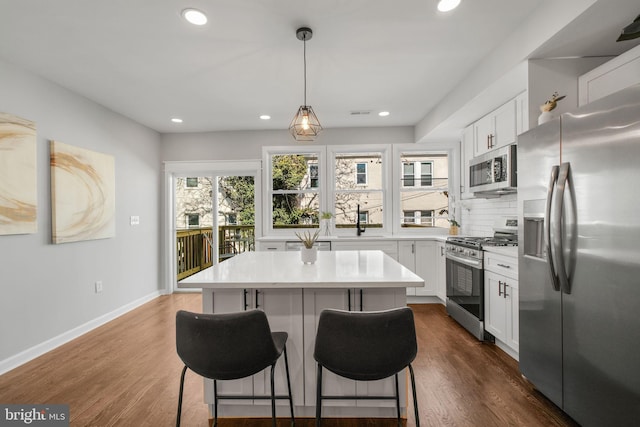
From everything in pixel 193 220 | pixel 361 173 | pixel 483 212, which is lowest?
pixel 193 220

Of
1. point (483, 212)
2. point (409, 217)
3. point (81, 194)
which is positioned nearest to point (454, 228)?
point (483, 212)

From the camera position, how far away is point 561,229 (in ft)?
5.95

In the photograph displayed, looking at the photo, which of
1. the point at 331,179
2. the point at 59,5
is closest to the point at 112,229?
the point at 59,5

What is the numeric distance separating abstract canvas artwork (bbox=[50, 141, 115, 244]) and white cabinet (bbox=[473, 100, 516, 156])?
440 centimetres

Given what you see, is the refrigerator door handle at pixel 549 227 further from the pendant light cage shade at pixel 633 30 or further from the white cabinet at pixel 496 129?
the white cabinet at pixel 496 129

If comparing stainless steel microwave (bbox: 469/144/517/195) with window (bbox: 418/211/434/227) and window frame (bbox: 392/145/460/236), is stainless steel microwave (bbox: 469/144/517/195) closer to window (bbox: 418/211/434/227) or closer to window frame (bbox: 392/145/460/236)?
window frame (bbox: 392/145/460/236)

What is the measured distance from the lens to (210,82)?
3193mm

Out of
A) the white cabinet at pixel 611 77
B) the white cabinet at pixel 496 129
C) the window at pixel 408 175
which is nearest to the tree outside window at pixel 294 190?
the window at pixel 408 175

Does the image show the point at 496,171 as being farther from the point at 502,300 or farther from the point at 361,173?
the point at 361,173

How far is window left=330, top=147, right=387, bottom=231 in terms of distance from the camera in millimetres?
5066

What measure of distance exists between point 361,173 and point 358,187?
0.23 m

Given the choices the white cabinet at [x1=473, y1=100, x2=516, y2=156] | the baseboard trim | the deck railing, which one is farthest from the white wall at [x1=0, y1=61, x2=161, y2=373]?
the white cabinet at [x1=473, y1=100, x2=516, y2=156]

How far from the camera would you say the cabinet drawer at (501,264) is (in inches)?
101

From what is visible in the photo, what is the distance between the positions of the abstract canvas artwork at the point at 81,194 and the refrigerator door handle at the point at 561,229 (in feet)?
13.5
